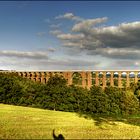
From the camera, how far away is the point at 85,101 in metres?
78.8

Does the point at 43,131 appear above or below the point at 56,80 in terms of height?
below

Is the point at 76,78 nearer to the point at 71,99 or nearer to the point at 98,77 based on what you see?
the point at 98,77

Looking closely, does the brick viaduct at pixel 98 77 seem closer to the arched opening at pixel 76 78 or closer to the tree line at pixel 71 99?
the arched opening at pixel 76 78

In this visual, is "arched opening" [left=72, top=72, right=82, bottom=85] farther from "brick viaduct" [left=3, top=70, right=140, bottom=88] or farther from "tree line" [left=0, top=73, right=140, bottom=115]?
"tree line" [left=0, top=73, right=140, bottom=115]

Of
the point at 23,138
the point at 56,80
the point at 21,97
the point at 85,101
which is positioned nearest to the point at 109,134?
the point at 23,138

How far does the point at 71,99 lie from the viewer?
7938 cm

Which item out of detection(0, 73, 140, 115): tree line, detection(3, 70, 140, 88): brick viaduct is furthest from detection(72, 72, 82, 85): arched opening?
detection(0, 73, 140, 115): tree line

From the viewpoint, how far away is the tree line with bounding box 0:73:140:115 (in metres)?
78.2

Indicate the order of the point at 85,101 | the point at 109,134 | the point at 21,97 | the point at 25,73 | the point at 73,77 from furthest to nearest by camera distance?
the point at 25,73, the point at 73,77, the point at 21,97, the point at 85,101, the point at 109,134

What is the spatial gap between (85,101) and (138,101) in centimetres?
1759

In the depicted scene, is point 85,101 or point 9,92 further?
point 9,92

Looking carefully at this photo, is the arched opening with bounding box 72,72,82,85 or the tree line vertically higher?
the arched opening with bounding box 72,72,82,85

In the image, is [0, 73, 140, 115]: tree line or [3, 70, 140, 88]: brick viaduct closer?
[0, 73, 140, 115]: tree line

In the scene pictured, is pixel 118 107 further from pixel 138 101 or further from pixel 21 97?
pixel 21 97
